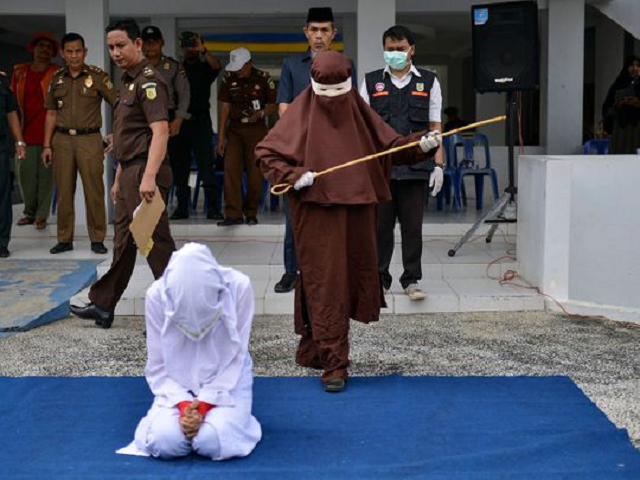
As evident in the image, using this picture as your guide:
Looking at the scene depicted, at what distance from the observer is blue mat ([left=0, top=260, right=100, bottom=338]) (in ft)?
20.9

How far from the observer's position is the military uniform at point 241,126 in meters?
9.09

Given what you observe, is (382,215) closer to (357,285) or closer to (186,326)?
(357,285)

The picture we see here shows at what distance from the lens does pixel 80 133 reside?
7930mm

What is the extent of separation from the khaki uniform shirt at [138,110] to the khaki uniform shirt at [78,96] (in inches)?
85.1

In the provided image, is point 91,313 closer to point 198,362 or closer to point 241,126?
point 198,362

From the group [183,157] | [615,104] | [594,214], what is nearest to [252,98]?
[183,157]

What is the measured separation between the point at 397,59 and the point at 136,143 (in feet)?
5.47

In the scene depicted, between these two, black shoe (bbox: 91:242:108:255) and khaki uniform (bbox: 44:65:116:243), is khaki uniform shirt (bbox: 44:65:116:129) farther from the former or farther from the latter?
black shoe (bbox: 91:242:108:255)

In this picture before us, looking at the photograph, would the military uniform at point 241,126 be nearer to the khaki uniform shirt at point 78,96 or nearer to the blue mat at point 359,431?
the khaki uniform shirt at point 78,96

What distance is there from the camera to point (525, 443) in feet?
12.9

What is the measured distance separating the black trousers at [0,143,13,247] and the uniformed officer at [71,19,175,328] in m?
2.64

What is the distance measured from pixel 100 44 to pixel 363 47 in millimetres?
2590

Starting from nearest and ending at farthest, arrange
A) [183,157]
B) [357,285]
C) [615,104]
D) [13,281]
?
[357,285], [13,281], [183,157], [615,104]

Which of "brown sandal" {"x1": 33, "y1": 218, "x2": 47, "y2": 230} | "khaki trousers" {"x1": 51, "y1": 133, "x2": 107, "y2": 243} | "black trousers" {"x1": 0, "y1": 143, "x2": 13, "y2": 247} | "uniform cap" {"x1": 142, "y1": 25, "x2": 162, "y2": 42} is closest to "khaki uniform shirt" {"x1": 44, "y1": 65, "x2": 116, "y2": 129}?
"khaki trousers" {"x1": 51, "y1": 133, "x2": 107, "y2": 243}
